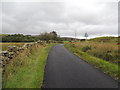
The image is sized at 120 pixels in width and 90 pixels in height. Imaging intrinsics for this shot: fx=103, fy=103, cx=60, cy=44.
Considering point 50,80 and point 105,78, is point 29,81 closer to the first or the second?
point 50,80

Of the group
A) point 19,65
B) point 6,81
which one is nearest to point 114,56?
point 19,65

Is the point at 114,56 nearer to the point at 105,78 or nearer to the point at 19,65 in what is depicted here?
the point at 105,78

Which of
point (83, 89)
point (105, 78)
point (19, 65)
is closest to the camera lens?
point (83, 89)

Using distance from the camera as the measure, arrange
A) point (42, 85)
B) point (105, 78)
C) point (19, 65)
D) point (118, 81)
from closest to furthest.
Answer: point (42, 85), point (118, 81), point (105, 78), point (19, 65)

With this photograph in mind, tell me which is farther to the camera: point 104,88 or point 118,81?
point 118,81

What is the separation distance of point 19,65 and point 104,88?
19.1 ft

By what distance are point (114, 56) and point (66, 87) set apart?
7.27 m

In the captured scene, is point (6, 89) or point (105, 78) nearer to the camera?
point (6, 89)

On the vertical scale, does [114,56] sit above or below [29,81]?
above

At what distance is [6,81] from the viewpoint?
527 cm

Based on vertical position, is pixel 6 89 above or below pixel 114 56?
below

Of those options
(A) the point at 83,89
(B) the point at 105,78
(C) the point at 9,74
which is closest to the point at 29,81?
(C) the point at 9,74

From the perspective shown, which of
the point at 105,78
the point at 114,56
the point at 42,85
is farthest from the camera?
the point at 114,56

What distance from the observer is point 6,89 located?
15.0 ft
